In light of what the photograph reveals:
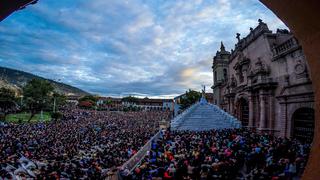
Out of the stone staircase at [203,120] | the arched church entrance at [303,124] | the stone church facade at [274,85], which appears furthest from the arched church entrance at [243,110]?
the arched church entrance at [303,124]

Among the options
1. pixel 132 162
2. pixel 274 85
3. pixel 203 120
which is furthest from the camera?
pixel 203 120

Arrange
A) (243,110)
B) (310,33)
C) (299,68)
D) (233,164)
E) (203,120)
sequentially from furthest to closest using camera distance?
(203,120) < (243,110) < (299,68) < (233,164) < (310,33)

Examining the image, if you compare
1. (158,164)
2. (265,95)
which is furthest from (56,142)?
(265,95)

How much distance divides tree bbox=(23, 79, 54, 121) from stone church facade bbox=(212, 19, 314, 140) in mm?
57293

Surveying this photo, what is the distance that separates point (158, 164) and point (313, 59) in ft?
41.6

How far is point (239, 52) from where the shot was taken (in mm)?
29953

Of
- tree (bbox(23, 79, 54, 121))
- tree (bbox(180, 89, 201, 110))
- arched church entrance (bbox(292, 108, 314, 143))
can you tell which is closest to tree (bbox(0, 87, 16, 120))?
tree (bbox(23, 79, 54, 121))

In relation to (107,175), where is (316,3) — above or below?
above

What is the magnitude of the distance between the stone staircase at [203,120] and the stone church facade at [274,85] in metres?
1.48

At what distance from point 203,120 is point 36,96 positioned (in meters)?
56.1

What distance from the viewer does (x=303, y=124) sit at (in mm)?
17688

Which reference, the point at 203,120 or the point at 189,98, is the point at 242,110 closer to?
the point at 203,120

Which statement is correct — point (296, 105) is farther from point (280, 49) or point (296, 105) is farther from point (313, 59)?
point (313, 59)

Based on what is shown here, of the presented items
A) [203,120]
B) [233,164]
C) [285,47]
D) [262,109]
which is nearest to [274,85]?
[262,109]
